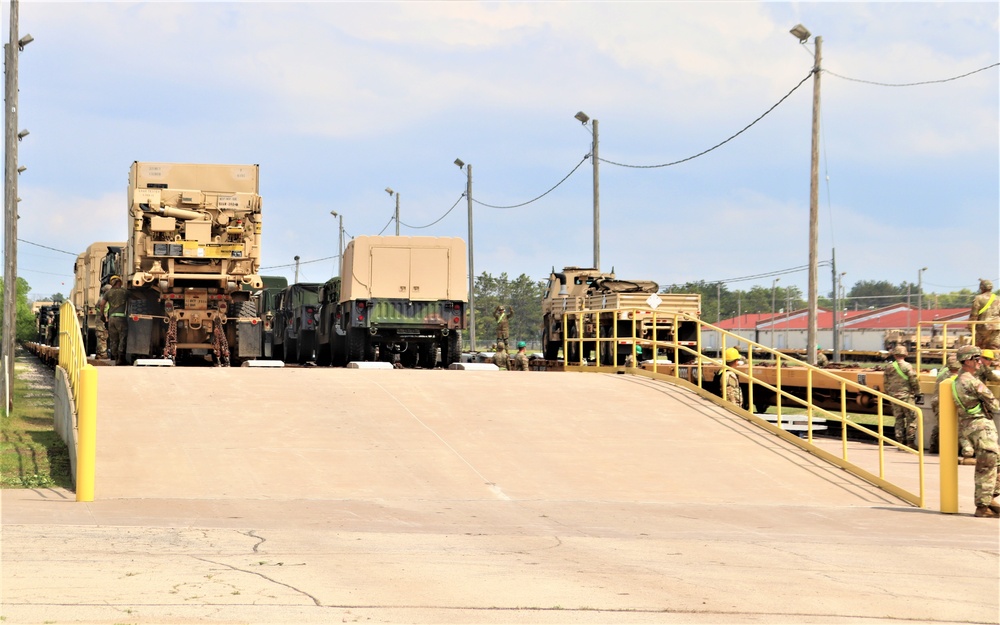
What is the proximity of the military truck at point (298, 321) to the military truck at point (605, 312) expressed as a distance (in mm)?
6175

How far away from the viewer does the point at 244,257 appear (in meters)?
23.8

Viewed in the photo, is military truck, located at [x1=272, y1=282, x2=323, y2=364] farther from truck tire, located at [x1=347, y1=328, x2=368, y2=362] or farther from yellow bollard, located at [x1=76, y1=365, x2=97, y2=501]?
yellow bollard, located at [x1=76, y1=365, x2=97, y2=501]

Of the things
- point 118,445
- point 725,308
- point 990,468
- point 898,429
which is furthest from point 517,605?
point 725,308

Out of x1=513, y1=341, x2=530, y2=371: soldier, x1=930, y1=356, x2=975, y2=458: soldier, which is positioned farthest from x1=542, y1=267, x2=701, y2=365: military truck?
x1=930, y1=356, x2=975, y2=458: soldier

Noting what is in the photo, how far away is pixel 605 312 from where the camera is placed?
90.0ft

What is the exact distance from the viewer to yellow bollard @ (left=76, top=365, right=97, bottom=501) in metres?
11.4

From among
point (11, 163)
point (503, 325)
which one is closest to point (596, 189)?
point (503, 325)

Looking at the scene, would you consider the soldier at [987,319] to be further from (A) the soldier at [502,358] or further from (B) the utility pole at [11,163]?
(B) the utility pole at [11,163]

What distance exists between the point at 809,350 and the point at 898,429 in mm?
8493

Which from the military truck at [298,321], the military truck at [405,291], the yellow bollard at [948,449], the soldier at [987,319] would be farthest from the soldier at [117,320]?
the yellow bollard at [948,449]

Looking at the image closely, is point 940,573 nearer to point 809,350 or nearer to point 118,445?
point 118,445

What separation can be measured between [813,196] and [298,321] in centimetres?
1383

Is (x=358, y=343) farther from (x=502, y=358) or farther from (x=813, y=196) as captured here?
(x=813, y=196)

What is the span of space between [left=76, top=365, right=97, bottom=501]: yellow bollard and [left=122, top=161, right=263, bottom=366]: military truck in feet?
40.1
